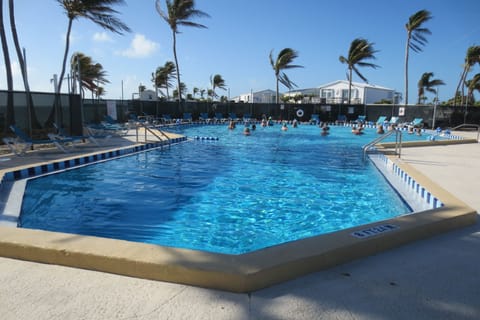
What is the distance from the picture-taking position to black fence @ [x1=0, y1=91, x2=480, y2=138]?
29.5 feet

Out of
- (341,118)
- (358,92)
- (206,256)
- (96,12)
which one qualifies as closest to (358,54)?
(341,118)

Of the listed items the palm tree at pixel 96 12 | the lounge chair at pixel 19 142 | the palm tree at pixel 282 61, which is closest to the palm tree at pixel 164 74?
the palm tree at pixel 282 61

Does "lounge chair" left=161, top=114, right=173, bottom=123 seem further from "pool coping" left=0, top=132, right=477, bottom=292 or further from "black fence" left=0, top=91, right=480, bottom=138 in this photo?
"pool coping" left=0, top=132, right=477, bottom=292

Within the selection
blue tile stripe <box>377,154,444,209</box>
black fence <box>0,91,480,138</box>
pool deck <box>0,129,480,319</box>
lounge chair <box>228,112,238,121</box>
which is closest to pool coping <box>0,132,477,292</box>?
pool deck <box>0,129,480,319</box>

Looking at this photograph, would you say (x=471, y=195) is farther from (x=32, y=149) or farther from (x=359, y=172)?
(x=32, y=149)

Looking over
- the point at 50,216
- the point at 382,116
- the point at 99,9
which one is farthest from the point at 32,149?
the point at 382,116

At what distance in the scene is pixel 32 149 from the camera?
30.1ft

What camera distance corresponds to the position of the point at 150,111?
24484mm

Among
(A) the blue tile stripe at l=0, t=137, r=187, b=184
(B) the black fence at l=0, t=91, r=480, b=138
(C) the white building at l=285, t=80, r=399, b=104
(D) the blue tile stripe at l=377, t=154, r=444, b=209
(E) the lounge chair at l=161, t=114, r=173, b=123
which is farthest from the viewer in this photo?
(C) the white building at l=285, t=80, r=399, b=104

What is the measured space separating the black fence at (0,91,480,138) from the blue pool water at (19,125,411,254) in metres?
2.68

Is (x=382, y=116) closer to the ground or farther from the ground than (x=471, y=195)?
farther from the ground

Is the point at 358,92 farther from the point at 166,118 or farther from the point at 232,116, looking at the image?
the point at 166,118

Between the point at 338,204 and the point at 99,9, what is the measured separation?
13.2 m

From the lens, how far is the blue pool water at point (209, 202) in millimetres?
4508
